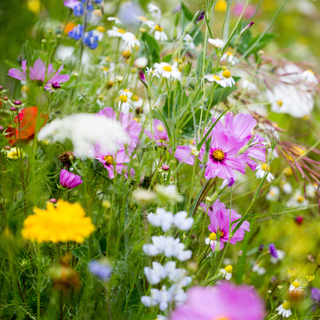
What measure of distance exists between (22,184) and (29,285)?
0.58ft

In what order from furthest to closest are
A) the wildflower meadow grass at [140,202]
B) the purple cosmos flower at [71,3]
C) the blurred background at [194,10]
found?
the blurred background at [194,10], the purple cosmos flower at [71,3], the wildflower meadow grass at [140,202]

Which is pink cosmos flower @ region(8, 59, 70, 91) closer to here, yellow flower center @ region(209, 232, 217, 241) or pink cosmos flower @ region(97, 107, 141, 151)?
pink cosmos flower @ region(97, 107, 141, 151)

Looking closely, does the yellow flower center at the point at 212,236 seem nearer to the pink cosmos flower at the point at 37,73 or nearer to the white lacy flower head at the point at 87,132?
Answer: the white lacy flower head at the point at 87,132

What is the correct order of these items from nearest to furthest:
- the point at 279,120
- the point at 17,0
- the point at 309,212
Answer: the point at 309,212 < the point at 17,0 < the point at 279,120

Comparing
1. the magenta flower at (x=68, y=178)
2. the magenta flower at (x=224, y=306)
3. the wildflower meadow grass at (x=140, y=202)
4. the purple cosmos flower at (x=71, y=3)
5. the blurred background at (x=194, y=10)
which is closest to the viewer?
the magenta flower at (x=224, y=306)

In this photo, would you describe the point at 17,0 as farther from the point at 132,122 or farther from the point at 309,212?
the point at 309,212

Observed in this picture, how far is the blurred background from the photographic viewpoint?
1186 millimetres

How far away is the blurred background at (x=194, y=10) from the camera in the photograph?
1186 millimetres

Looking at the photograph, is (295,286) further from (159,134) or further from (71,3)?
(71,3)

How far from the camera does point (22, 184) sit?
0.60m

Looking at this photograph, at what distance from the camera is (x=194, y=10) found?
88.7 inches

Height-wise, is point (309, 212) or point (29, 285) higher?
point (309, 212)

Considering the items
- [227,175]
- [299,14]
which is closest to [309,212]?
[227,175]

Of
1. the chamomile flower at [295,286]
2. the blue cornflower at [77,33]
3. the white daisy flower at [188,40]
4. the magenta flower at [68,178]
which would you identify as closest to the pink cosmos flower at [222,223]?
the chamomile flower at [295,286]
